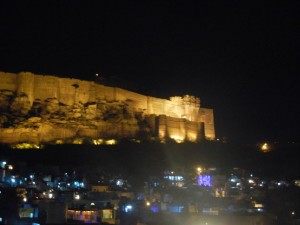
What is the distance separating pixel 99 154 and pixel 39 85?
915 centimetres

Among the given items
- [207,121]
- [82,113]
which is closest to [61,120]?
[82,113]

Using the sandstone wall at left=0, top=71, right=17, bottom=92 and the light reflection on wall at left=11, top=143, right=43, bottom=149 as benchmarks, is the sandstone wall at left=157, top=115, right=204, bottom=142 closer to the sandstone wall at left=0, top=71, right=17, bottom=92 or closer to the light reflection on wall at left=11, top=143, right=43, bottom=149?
the light reflection on wall at left=11, top=143, right=43, bottom=149

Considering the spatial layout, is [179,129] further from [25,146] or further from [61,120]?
[25,146]

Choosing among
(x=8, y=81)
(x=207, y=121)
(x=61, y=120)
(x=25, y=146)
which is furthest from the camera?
(x=207, y=121)

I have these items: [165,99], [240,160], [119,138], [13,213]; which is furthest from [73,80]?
[13,213]

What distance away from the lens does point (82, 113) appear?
48188mm

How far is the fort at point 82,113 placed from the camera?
144 feet

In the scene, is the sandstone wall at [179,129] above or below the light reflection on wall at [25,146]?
above

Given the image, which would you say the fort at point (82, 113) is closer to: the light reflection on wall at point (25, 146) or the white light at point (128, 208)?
the light reflection on wall at point (25, 146)

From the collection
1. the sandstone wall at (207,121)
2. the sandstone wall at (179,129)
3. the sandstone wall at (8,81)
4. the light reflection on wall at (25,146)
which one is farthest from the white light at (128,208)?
the sandstone wall at (207,121)

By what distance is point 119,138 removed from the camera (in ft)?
164

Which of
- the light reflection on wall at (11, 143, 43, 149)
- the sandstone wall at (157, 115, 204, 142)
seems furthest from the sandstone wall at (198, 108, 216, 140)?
the light reflection on wall at (11, 143, 43, 149)

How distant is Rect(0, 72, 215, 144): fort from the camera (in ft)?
144

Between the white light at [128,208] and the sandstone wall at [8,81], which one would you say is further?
the sandstone wall at [8,81]
